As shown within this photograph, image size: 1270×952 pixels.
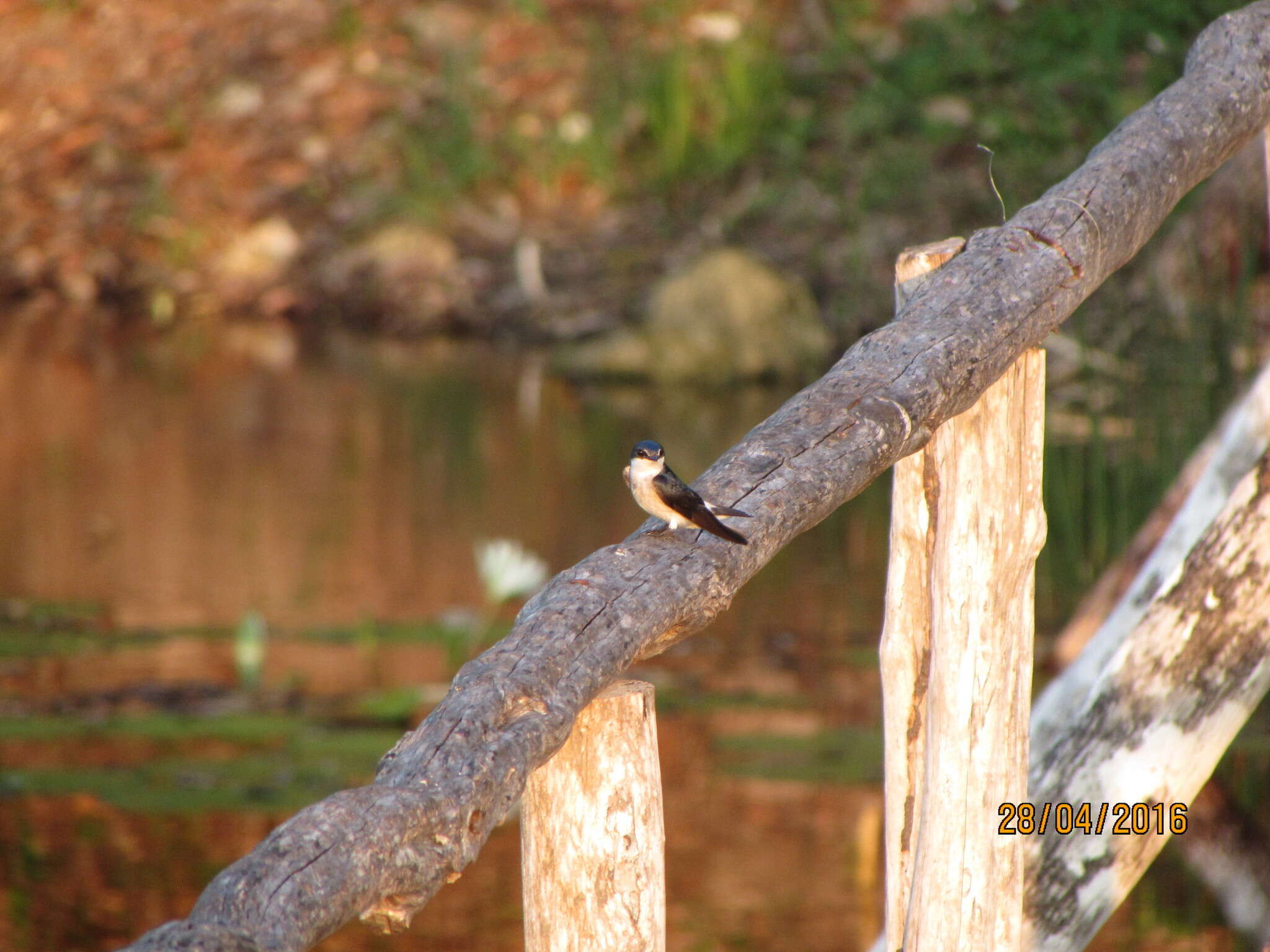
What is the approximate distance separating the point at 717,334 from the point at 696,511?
5.87m

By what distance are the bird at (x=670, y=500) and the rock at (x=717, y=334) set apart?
18.2ft

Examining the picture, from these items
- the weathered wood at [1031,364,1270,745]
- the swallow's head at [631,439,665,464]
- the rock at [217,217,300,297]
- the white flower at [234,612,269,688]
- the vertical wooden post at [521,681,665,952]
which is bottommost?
the vertical wooden post at [521,681,665,952]

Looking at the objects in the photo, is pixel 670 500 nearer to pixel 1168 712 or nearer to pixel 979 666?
pixel 979 666

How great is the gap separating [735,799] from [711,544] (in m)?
2.14

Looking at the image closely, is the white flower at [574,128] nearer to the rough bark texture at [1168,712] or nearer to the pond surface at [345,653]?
the pond surface at [345,653]

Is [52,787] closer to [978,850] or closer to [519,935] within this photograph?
[519,935]

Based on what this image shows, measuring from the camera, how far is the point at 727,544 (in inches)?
43.6

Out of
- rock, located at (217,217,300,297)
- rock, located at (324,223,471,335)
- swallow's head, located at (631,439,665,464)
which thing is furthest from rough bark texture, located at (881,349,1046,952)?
rock, located at (217,217,300,297)

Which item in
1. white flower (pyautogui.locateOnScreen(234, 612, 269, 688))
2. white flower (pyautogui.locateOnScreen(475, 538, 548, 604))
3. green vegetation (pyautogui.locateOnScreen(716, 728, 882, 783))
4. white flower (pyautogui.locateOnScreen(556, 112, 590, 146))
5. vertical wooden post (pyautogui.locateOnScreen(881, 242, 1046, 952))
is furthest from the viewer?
white flower (pyautogui.locateOnScreen(556, 112, 590, 146))

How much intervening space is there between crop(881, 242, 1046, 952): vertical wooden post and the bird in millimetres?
302

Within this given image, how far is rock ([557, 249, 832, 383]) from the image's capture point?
6848 millimetres

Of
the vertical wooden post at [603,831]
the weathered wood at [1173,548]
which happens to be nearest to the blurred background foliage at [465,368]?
the weathered wood at [1173,548]
